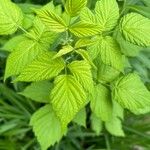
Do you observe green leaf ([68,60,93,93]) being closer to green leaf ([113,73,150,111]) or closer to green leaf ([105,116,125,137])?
green leaf ([113,73,150,111])

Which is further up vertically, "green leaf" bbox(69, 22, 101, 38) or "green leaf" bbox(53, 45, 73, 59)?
"green leaf" bbox(69, 22, 101, 38)

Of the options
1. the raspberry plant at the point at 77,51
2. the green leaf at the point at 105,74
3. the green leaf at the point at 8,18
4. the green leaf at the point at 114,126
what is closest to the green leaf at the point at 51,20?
the raspberry plant at the point at 77,51

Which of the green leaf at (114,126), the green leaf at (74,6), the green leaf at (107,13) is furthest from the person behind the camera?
the green leaf at (114,126)

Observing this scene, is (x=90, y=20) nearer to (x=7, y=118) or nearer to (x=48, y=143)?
(x=48, y=143)

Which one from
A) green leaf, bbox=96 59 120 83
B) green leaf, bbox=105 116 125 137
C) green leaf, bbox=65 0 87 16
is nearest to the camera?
green leaf, bbox=65 0 87 16

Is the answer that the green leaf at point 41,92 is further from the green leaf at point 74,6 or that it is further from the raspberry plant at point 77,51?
the green leaf at point 74,6

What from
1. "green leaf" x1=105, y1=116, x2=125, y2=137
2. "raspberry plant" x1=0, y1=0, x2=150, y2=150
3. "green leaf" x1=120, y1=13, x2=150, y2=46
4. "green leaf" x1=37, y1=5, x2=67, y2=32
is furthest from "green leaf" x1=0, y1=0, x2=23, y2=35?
"green leaf" x1=105, y1=116, x2=125, y2=137
